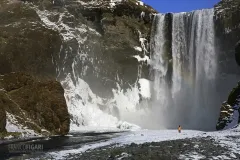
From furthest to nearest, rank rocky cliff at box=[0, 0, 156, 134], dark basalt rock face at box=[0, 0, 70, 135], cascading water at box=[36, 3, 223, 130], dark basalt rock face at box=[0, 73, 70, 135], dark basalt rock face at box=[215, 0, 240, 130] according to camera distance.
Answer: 1. rocky cliff at box=[0, 0, 156, 134]
2. cascading water at box=[36, 3, 223, 130]
3. dark basalt rock face at box=[215, 0, 240, 130]
4. dark basalt rock face at box=[0, 0, 70, 135]
5. dark basalt rock face at box=[0, 73, 70, 135]

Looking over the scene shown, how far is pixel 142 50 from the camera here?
60406 millimetres

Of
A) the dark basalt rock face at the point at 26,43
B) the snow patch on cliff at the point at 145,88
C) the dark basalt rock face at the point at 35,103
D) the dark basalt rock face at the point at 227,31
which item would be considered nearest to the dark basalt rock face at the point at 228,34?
the dark basalt rock face at the point at 227,31

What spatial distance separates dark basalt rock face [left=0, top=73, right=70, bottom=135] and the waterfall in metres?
19.3

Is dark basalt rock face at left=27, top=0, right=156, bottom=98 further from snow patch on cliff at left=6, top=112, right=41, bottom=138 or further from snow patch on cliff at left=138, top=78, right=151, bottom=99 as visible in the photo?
snow patch on cliff at left=6, top=112, right=41, bottom=138

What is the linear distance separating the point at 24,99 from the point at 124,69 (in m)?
24.5

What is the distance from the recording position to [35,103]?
128ft

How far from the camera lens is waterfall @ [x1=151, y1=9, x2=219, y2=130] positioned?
2062 inches

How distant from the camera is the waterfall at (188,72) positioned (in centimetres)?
5237

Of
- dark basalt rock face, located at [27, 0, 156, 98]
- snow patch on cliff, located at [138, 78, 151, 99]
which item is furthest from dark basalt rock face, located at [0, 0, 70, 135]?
snow patch on cliff, located at [138, 78, 151, 99]

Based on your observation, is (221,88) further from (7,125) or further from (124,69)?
(7,125)

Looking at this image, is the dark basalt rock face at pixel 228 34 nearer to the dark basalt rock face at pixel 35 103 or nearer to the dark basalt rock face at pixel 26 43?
the dark basalt rock face at pixel 35 103

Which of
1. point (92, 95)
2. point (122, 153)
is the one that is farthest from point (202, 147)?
point (92, 95)

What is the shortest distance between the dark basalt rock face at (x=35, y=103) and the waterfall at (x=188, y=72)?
1934 centimetres

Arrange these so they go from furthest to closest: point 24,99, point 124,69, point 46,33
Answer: point 124,69
point 46,33
point 24,99
